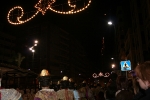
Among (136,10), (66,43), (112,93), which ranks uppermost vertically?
(66,43)

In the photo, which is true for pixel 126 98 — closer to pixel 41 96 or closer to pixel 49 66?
pixel 41 96

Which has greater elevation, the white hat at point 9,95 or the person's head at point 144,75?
the person's head at point 144,75

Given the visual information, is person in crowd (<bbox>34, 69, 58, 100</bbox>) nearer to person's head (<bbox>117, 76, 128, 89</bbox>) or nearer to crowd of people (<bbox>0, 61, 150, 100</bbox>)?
crowd of people (<bbox>0, 61, 150, 100</bbox>)

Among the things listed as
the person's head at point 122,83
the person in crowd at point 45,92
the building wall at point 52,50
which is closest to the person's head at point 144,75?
the person's head at point 122,83

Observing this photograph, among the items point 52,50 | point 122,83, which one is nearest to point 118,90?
point 122,83

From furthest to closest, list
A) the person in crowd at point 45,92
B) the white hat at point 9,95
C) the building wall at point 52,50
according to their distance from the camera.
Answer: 1. the building wall at point 52,50
2. the person in crowd at point 45,92
3. the white hat at point 9,95

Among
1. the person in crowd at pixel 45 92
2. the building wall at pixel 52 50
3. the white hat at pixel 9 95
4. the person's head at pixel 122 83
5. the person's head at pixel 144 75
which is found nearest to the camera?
the person's head at pixel 144 75

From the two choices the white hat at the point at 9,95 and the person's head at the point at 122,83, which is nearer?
the white hat at the point at 9,95

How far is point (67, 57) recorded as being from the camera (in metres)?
123

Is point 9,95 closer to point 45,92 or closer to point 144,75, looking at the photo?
point 45,92

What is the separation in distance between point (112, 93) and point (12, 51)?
94598 millimetres

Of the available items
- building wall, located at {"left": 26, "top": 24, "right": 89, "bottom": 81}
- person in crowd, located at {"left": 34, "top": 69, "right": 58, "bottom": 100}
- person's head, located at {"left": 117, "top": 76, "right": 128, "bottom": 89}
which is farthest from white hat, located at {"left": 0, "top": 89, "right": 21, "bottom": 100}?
building wall, located at {"left": 26, "top": 24, "right": 89, "bottom": 81}

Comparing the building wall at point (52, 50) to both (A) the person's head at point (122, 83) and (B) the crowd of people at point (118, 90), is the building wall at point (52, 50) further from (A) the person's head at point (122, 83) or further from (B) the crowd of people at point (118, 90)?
(A) the person's head at point (122, 83)

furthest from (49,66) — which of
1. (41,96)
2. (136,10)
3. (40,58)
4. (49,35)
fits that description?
(41,96)
